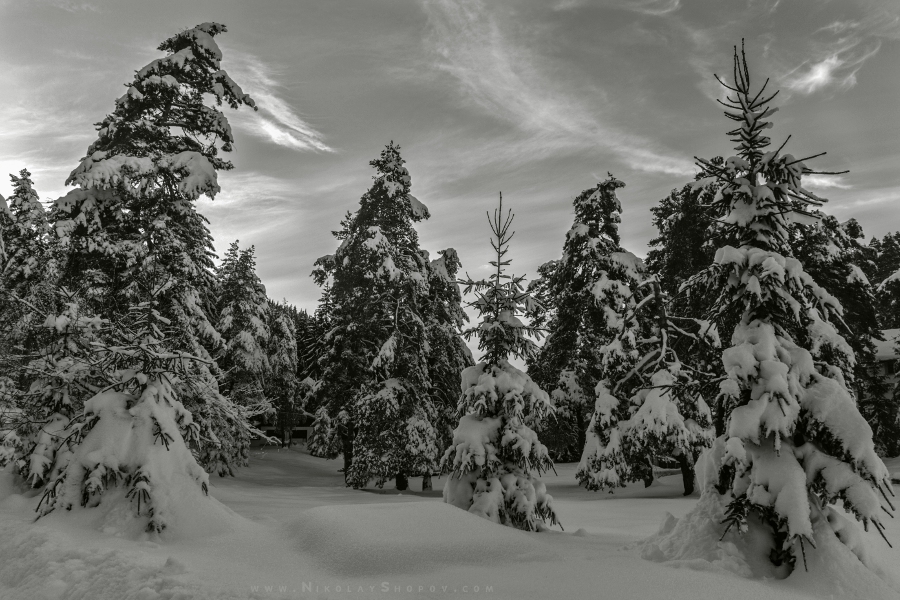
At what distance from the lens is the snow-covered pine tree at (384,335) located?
2225 cm

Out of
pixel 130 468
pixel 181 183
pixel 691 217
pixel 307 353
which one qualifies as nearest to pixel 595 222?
pixel 691 217

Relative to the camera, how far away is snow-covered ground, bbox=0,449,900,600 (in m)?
6.38

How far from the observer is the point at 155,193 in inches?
690

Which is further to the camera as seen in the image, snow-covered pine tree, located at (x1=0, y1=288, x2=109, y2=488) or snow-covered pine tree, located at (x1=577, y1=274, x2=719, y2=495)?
snow-covered pine tree, located at (x1=577, y1=274, x2=719, y2=495)

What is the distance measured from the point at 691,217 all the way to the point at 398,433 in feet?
54.4

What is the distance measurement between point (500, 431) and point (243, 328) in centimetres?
2584

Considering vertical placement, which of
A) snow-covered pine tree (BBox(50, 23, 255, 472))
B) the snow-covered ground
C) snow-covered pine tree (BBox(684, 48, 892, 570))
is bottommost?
the snow-covered ground

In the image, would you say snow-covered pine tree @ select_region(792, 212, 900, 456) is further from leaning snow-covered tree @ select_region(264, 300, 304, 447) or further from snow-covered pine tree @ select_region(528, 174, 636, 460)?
leaning snow-covered tree @ select_region(264, 300, 304, 447)

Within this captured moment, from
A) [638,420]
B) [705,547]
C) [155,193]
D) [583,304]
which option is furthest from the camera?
[583,304]

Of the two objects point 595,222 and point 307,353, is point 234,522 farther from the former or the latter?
point 307,353

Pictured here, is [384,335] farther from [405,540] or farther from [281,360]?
[281,360]

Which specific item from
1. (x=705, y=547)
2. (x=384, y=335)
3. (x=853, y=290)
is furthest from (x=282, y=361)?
(x=705, y=547)

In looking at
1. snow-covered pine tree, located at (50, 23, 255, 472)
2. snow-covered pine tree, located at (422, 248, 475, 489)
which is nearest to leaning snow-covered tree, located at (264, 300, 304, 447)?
snow-covered pine tree, located at (422, 248, 475, 489)

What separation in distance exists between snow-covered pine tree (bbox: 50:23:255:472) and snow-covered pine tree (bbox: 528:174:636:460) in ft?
46.7
